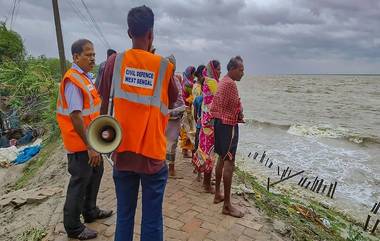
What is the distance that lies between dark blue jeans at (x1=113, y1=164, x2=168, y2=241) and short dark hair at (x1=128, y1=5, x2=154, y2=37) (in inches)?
39.6

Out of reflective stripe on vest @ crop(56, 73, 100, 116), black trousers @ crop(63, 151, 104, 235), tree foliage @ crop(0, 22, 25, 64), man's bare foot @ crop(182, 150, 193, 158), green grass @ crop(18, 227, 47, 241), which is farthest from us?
tree foliage @ crop(0, 22, 25, 64)

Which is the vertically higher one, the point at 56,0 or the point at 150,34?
the point at 56,0

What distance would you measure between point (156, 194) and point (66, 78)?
1457 mm

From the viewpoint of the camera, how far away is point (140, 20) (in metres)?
2.29

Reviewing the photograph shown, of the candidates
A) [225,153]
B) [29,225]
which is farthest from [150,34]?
[29,225]

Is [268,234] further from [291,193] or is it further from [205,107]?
[291,193]

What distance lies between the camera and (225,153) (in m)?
4.25

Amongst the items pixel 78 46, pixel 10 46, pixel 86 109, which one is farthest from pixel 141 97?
pixel 10 46

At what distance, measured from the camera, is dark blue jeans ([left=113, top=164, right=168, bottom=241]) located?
2465mm

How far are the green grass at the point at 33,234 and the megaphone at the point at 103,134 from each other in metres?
2.02

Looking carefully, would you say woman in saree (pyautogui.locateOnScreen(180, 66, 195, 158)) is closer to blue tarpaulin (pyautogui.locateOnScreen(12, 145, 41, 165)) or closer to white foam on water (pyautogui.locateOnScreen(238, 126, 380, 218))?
white foam on water (pyautogui.locateOnScreen(238, 126, 380, 218))

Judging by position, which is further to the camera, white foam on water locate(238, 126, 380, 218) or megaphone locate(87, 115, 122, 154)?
white foam on water locate(238, 126, 380, 218)

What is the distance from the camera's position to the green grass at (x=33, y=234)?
3744mm

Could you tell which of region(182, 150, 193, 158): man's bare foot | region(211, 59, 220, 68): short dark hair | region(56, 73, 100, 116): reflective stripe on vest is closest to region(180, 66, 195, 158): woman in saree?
region(182, 150, 193, 158): man's bare foot
